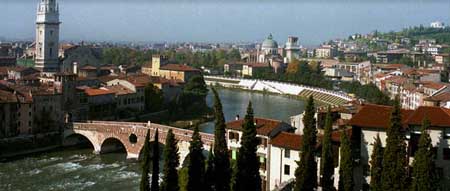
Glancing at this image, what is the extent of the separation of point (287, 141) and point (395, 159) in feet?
10.1

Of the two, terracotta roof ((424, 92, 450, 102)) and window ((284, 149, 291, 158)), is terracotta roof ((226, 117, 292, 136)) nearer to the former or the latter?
window ((284, 149, 291, 158))

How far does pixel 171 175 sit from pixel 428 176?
159 inches

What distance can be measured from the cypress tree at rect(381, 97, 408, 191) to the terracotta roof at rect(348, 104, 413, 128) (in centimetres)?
107

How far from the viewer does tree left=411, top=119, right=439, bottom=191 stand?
901 centimetres

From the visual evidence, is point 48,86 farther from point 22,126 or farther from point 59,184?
point 59,184

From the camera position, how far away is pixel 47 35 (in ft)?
101

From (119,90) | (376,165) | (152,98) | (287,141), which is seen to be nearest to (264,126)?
(287,141)

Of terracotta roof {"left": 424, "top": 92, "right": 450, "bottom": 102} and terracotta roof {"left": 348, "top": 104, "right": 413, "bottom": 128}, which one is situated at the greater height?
terracotta roof {"left": 348, "top": 104, "right": 413, "bottom": 128}

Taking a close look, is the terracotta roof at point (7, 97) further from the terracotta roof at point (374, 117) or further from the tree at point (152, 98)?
the terracotta roof at point (374, 117)

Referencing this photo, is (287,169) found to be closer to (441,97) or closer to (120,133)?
(120,133)

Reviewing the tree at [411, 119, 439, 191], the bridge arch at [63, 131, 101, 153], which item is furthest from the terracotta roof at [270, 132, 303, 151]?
the bridge arch at [63, 131, 101, 153]

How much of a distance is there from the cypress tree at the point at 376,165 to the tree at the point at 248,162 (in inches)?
73.3

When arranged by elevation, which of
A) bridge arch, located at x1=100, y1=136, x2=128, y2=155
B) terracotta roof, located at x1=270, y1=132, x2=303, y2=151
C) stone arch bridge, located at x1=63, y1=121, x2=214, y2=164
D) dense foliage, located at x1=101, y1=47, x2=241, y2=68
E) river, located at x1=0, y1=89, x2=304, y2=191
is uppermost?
dense foliage, located at x1=101, y1=47, x2=241, y2=68

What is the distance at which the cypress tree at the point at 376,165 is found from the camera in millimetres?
9812
